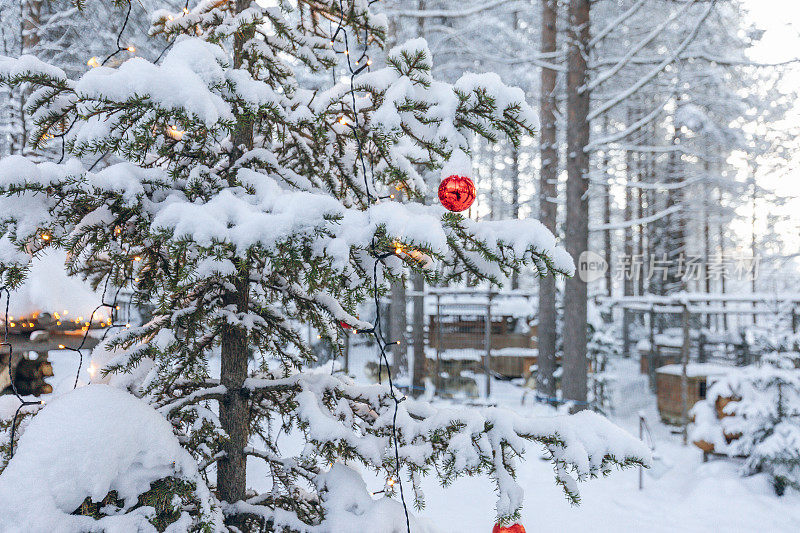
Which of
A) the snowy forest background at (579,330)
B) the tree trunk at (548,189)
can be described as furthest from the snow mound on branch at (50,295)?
the tree trunk at (548,189)

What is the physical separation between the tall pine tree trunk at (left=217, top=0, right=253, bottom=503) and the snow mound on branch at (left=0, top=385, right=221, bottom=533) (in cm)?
53

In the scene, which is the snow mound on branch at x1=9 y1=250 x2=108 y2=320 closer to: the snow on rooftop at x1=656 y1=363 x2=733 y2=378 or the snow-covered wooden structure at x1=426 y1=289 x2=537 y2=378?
the snow-covered wooden structure at x1=426 y1=289 x2=537 y2=378

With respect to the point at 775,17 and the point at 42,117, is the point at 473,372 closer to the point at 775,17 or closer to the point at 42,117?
the point at 775,17

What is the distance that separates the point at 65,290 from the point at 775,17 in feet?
47.5

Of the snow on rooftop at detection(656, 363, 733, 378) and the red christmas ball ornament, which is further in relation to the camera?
the snow on rooftop at detection(656, 363, 733, 378)

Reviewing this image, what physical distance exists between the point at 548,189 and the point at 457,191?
878 cm

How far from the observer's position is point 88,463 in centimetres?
166

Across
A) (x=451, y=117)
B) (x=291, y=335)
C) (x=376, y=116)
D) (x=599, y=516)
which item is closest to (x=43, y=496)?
(x=291, y=335)

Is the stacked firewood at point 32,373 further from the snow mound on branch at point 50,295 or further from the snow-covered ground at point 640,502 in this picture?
the snow mound on branch at point 50,295

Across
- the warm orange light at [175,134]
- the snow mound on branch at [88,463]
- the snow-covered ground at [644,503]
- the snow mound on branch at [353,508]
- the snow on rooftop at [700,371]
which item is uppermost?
the warm orange light at [175,134]

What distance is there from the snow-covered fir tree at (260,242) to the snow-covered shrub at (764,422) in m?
7.04

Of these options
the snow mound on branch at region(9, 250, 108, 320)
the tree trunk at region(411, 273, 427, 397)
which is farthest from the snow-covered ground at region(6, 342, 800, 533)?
the tree trunk at region(411, 273, 427, 397)

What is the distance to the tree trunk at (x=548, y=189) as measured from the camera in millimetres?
9952

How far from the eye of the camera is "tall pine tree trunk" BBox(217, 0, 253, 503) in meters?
2.44
